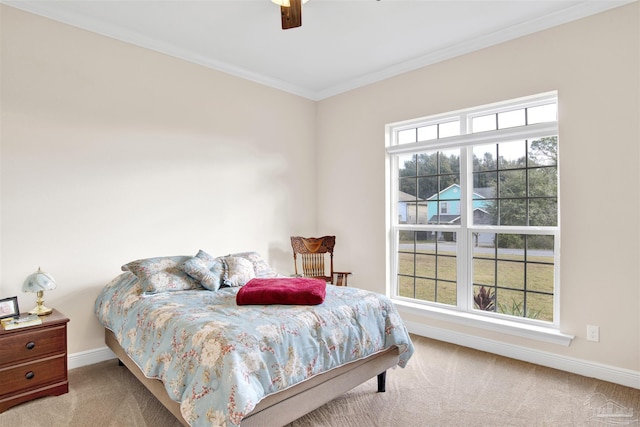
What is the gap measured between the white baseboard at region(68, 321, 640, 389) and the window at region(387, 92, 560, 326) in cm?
27

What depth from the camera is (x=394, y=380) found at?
110 inches

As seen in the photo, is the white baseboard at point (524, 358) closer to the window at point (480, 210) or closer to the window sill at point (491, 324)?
the window sill at point (491, 324)

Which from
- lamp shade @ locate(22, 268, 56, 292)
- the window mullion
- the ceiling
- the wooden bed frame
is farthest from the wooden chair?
lamp shade @ locate(22, 268, 56, 292)

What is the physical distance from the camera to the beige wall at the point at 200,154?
2.70m

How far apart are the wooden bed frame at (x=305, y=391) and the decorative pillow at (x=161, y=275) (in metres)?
0.53

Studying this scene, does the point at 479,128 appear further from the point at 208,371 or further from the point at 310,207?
the point at 208,371

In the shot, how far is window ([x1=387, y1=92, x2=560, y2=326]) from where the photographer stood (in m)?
3.16

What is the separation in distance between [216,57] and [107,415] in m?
3.29

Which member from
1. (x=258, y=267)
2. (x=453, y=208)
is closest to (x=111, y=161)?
(x=258, y=267)

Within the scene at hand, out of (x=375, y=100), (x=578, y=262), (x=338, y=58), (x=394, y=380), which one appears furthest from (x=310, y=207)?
(x=578, y=262)

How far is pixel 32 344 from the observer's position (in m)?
2.42

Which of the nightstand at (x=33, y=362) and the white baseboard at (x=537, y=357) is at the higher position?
the nightstand at (x=33, y=362)

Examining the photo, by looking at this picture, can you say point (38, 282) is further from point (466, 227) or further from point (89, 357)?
point (466, 227)

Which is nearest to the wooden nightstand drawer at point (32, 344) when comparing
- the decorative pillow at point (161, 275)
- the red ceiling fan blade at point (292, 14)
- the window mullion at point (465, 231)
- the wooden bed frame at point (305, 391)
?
the wooden bed frame at point (305, 391)
